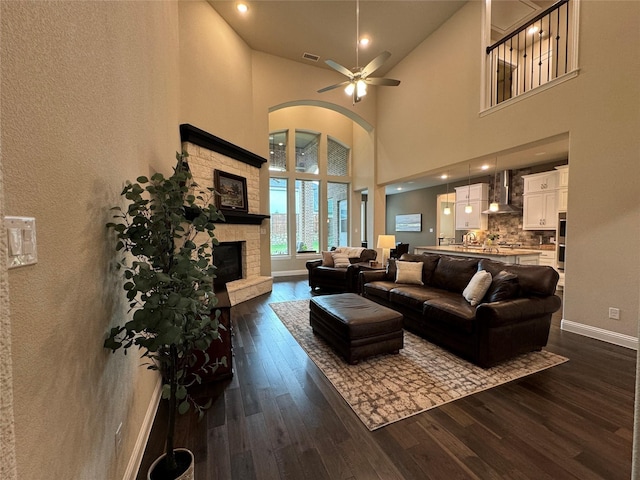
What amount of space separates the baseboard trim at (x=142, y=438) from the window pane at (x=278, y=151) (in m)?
6.31

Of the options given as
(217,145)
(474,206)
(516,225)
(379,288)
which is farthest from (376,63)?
(516,225)

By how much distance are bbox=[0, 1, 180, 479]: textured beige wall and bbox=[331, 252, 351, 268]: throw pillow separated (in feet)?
14.8

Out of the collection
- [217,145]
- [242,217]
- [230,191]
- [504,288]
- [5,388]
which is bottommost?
[504,288]

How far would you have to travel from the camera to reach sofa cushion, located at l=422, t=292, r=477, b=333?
106 inches

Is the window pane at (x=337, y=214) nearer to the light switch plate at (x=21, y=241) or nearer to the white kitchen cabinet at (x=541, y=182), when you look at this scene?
the white kitchen cabinet at (x=541, y=182)

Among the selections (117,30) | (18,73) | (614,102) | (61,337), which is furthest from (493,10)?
(61,337)

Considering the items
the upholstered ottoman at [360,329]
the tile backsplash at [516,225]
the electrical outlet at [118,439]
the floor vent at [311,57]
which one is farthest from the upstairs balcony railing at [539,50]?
the electrical outlet at [118,439]

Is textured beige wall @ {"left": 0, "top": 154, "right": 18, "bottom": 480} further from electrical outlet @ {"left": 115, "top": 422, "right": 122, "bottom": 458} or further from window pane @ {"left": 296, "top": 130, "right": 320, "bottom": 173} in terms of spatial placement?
window pane @ {"left": 296, "top": 130, "right": 320, "bottom": 173}

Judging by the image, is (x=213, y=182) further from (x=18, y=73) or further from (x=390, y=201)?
(x=390, y=201)

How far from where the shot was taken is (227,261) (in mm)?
5391

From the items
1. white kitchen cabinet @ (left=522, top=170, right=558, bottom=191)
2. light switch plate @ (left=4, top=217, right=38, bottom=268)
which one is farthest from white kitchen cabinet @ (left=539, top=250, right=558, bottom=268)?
light switch plate @ (left=4, top=217, right=38, bottom=268)

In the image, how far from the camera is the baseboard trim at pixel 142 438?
149cm

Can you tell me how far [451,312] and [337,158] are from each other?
22.2 ft

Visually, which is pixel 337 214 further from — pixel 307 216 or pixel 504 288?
pixel 504 288
